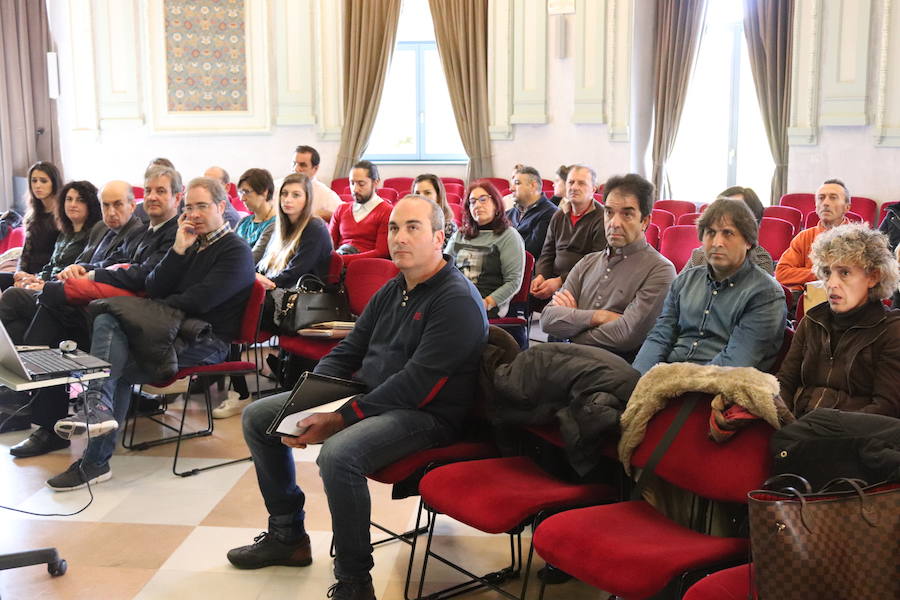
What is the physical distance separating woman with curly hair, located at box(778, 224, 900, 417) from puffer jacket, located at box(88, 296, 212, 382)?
2439mm

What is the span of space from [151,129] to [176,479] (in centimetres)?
752

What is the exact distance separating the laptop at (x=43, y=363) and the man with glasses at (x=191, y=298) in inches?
35.0

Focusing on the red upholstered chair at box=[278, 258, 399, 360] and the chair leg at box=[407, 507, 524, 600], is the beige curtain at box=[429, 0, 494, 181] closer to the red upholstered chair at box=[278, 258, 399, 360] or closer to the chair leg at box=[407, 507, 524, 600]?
the red upholstered chair at box=[278, 258, 399, 360]

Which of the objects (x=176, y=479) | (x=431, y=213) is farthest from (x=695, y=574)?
(x=176, y=479)

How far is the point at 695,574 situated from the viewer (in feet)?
6.76

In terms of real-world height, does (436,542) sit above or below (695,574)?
below

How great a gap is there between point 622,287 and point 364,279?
1.46 metres

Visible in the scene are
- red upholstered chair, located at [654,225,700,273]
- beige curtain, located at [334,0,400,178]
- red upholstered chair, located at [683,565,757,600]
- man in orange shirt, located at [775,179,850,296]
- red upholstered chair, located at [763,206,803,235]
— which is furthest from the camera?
beige curtain, located at [334,0,400,178]

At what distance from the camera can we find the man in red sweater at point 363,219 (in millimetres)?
6027

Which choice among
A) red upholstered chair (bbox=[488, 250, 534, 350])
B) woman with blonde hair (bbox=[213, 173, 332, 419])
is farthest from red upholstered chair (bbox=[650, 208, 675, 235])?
woman with blonde hair (bbox=[213, 173, 332, 419])

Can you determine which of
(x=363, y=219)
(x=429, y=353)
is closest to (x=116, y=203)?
(x=363, y=219)

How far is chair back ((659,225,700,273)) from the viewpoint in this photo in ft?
18.4

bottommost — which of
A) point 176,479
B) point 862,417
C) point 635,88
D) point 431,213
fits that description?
point 176,479

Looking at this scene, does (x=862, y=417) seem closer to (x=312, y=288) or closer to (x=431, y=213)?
(x=431, y=213)
